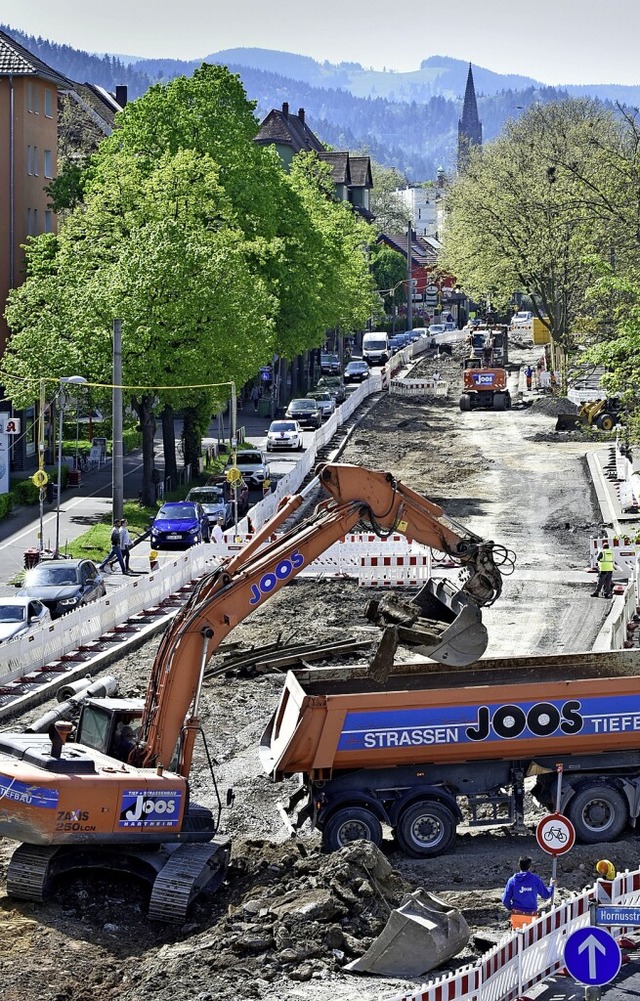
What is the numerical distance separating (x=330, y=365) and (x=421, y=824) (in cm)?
8064

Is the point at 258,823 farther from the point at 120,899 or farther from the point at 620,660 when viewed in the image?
the point at 620,660

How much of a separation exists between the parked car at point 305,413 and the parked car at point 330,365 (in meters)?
25.5

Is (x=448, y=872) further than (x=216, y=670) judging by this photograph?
No

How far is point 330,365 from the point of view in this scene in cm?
9762

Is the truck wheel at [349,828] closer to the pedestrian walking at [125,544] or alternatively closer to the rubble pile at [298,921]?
the rubble pile at [298,921]

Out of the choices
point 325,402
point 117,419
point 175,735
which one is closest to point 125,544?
point 117,419

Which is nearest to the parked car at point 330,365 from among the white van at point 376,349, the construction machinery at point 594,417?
the white van at point 376,349

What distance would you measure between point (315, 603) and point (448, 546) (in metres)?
15.6

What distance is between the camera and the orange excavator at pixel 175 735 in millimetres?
15992

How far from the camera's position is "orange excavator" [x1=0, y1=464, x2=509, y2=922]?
1599 centimetres

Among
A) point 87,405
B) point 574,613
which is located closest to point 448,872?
point 574,613

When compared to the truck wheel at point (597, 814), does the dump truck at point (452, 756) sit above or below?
above

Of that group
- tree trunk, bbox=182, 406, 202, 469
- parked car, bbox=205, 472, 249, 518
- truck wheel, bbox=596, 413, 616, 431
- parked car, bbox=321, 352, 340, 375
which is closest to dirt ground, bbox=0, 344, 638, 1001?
parked car, bbox=205, 472, 249, 518

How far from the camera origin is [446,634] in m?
17.8
